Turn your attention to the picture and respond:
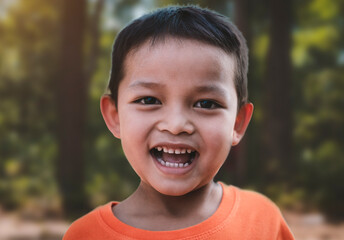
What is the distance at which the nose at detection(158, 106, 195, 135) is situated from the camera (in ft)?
5.39

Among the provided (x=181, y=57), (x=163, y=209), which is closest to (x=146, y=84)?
(x=181, y=57)

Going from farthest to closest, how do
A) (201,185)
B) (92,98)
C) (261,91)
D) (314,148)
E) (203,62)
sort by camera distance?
(92,98)
(261,91)
(314,148)
(201,185)
(203,62)

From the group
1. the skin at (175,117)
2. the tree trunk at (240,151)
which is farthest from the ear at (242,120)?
the tree trunk at (240,151)

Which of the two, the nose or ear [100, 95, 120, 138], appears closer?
the nose

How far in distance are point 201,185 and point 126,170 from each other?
835 cm

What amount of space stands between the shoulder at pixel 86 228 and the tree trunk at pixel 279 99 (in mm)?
7566

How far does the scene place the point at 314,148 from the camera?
9.58 metres

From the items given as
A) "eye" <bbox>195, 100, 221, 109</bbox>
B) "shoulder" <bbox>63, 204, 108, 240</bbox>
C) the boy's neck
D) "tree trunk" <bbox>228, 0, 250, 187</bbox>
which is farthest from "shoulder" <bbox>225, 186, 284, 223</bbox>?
"tree trunk" <bbox>228, 0, 250, 187</bbox>

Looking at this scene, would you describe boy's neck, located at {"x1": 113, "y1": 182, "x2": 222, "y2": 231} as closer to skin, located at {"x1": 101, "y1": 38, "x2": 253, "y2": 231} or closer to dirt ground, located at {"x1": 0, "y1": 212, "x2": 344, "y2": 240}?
skin, located at {"x1": 101, "y1": 38, "x2": 253, "y2": 231}

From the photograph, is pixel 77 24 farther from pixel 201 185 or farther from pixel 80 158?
pixel 201 185

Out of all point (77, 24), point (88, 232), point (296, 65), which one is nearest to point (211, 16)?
point (88, 232)

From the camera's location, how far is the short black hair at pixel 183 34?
1771 mm

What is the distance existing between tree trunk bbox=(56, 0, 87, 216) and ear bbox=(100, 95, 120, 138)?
6.02 m

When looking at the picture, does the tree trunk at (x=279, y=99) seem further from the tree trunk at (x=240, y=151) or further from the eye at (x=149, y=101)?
the eye at (x=149, y=101)
